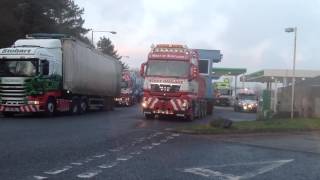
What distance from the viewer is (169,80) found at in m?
29.2

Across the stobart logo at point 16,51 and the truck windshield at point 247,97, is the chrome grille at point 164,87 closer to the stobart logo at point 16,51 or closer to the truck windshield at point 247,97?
the stobart logo at point 16,51

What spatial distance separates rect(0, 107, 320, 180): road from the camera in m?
11.6

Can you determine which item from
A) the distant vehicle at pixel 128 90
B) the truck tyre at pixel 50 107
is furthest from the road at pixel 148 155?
the distant vehicle at pixel 128 90

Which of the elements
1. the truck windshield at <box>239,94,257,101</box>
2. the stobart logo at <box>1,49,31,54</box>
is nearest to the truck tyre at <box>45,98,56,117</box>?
the stobart logo at <box>1,49,31,54</box>

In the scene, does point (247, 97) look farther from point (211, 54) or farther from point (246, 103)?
point (211, 54)

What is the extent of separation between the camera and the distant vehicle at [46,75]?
29578 millimetres

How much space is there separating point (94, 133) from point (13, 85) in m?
10.7

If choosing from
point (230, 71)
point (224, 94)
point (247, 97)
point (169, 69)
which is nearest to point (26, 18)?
point (247, 97)

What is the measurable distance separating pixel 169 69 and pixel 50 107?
6446 millimetres

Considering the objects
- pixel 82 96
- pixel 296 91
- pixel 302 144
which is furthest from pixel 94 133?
pixel 296 91

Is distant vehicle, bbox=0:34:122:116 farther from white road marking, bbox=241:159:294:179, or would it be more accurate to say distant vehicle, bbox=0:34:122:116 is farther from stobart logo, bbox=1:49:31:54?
white road marking, bbox=241:159:294:179

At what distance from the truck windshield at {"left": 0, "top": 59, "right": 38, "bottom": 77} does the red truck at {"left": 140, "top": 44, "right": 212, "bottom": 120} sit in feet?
17.5

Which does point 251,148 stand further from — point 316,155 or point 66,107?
point 66,107

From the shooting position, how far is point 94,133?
66.0 feet
